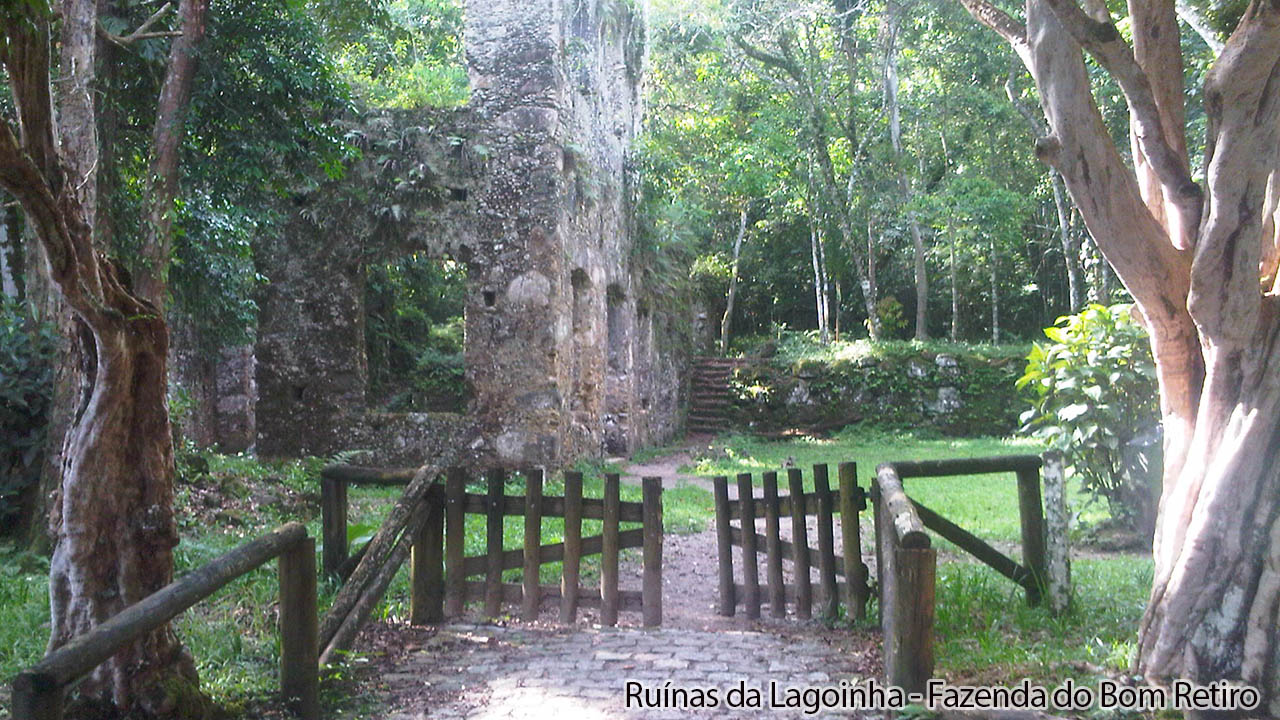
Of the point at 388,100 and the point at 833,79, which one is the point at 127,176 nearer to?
the point at 388,100

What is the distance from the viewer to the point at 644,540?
17.6 feet

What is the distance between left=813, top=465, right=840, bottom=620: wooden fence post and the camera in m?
5.24

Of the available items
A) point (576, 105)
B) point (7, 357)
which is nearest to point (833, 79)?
point (576, 105)

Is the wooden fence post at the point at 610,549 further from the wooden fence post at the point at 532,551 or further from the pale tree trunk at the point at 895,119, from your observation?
the pale tree trunk at the point at 895,119

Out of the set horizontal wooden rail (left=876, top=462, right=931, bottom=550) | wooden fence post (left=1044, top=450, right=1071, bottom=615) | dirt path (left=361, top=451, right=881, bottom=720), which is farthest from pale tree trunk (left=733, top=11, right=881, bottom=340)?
horizontal wooden rail (left=876, top=462, right=931, bottom=550)

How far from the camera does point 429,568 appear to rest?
5230mm

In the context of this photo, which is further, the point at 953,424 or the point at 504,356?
the point at 953,424

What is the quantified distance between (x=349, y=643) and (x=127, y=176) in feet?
20.1

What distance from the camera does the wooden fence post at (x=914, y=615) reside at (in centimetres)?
327

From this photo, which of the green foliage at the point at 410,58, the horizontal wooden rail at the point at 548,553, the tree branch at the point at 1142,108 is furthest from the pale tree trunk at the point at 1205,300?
the green foliage at the point at 410,58

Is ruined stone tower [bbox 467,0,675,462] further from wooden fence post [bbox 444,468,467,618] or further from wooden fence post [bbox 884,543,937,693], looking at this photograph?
wooden fence post [bbox 884,543,937,693]

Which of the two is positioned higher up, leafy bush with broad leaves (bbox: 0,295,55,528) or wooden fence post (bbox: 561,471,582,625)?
leafy bush with broad leaves (bbox: 0,295,55,528)

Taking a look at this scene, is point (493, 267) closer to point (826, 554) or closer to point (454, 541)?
point (454, 541)

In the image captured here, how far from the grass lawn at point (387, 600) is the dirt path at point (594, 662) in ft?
1.19
